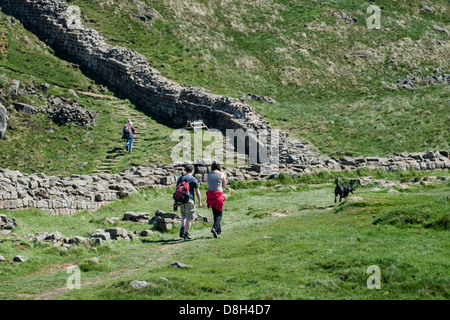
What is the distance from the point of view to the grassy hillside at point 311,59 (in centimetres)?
4572

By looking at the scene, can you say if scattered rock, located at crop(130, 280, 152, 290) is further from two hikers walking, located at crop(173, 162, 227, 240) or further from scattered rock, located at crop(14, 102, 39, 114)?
scattered rock, located at crop(14, 102, 39, 114)

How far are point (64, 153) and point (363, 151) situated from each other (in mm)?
21175

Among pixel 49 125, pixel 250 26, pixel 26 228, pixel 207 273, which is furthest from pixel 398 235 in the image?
pixel 250 26

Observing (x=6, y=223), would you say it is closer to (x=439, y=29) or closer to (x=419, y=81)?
(x=419, y=81)

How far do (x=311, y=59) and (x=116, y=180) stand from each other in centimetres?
3847

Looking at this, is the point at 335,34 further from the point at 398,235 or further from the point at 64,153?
the point at 398,235

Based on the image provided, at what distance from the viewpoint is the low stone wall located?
23430mm

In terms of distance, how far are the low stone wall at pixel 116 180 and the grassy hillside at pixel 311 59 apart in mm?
4463

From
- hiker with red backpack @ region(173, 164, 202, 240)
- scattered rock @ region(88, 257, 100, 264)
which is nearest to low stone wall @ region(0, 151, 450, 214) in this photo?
hiker with red backpack @ region(173, 164, 202, 240)

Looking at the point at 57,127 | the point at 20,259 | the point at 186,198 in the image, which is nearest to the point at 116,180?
the point at 186,198

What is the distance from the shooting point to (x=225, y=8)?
68.1 metres

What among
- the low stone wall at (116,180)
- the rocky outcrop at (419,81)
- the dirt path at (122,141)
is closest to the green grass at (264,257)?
the low stone wall at (116,180)

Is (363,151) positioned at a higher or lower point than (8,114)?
lower

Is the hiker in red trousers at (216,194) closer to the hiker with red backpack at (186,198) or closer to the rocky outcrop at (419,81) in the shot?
the hiker with red backpack at (186,198)
